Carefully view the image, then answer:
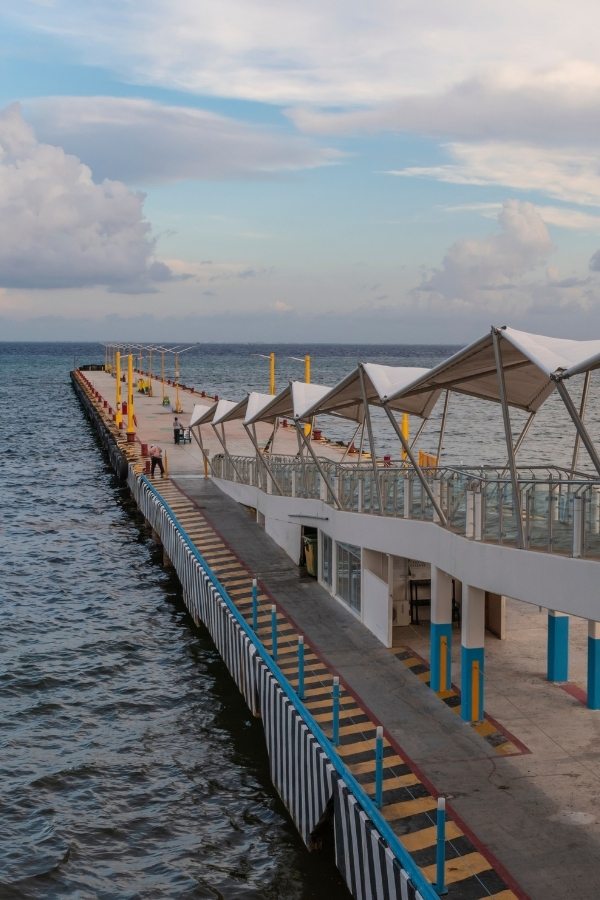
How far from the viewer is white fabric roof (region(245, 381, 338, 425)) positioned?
34.0 m

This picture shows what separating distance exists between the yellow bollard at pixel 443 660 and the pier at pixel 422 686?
0.04m

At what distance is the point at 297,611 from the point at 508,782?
42.5 feet

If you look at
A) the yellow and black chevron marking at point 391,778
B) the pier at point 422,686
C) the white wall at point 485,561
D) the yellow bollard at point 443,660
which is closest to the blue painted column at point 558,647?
the pier at point 422,686

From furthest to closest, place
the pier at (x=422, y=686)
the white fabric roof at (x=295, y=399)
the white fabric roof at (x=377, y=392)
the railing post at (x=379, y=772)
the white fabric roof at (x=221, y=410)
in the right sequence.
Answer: the white fabric roof at (x=221, y=410) → the white fabric roof at (x=295, y=399) → the white fabric roof at (x=377, y=392) → the railing post at (x=379, y=772) → the pier at (x=422, y=686)

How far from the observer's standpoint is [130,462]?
62.7m

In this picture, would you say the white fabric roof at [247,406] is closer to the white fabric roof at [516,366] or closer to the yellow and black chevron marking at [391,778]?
the yellow and black chevron marking at [391,778]

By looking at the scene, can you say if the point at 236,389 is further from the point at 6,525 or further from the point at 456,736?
the point at 456,736

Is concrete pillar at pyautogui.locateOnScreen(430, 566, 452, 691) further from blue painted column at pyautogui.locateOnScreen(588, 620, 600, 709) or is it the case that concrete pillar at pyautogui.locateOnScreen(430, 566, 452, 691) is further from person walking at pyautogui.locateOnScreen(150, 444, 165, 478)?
person walking at pyautogui.locateOnScreen(150, 444, 165, 478)

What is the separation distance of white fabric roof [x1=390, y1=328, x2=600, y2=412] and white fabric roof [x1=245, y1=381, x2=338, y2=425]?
4081 mm

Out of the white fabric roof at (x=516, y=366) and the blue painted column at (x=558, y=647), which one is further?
the blue painted column at (x=558, y=647)

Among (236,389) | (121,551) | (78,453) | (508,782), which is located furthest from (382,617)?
(236,389)

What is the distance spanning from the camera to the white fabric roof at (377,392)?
87.1ft

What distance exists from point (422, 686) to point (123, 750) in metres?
8.63

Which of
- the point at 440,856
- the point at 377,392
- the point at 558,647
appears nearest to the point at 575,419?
the point at 440,856
